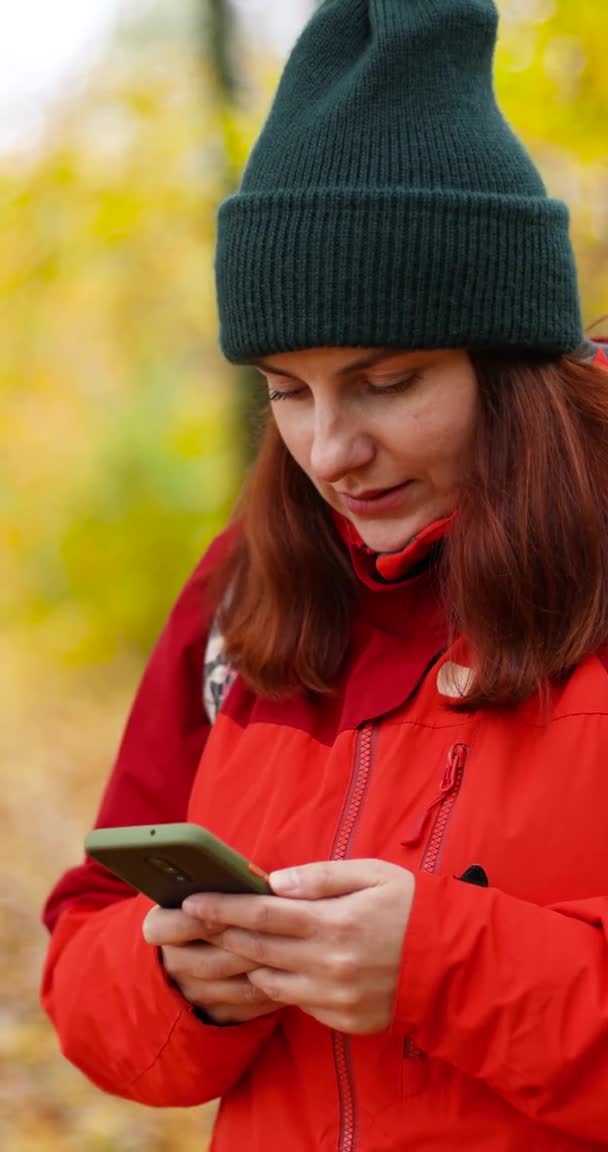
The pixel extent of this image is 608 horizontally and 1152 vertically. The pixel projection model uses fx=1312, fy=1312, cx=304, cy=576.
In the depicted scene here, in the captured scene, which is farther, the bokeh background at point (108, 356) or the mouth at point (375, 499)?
the bokeh background at point (108, 356)

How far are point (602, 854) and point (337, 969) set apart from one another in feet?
1.18

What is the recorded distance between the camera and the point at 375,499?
6.26 feet

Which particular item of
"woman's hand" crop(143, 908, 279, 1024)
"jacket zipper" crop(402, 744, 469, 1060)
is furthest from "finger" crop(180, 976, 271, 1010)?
"jacket zipper" crop(402, 744, 469, 1060)

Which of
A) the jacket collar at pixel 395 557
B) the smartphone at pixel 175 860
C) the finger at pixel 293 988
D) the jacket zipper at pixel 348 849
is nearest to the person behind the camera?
the smartphone at pixel 175 860

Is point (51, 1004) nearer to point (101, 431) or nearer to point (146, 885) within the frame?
point (146, 885)

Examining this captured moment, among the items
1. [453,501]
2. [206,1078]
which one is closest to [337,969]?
[206,1078]

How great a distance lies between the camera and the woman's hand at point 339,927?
1592 millimetres

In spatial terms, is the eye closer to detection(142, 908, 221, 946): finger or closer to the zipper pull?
the zipper pull

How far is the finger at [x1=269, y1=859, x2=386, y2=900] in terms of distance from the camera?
160 cm

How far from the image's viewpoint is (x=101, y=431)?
8.79 metres

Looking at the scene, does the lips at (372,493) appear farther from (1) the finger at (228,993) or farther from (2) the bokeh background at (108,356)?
(2) the bokeh background at (108,356)

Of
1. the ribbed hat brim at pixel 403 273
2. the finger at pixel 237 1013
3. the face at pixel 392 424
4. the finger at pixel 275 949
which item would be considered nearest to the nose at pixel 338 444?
the face at pixel 392 424

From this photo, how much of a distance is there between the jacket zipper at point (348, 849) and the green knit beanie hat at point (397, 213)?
0.56 metres

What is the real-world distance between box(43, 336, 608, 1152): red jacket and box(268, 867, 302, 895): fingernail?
149 mm
